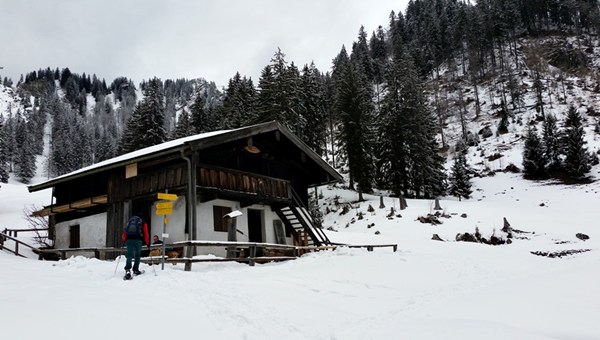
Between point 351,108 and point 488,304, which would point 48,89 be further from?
point 488,304

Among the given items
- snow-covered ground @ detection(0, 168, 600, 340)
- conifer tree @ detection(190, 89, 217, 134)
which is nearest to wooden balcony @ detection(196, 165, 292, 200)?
snow-covered ground @ detection(0, 168, 600, 340)

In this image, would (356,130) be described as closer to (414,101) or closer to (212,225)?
(414,101)

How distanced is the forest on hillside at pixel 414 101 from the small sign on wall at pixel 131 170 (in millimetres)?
18551

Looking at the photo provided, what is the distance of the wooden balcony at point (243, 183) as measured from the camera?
1694 cm

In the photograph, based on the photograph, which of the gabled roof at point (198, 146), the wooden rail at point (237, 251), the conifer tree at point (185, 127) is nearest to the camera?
the wooden rail at point (237, 251)

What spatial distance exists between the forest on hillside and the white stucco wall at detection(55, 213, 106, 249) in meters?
18.4

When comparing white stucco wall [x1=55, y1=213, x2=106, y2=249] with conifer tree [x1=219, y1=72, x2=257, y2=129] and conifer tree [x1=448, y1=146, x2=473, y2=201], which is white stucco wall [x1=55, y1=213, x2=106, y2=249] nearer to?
conifer tree [x1=219, y1=72, x2=257, y2=129]

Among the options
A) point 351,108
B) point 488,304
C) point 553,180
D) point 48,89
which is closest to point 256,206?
point 488,304

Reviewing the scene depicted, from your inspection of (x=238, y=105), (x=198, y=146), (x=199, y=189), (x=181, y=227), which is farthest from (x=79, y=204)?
(x=238, y=105)

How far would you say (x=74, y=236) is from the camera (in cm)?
2180

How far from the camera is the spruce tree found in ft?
147

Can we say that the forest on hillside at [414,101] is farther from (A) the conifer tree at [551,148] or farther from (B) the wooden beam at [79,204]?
(B) the wooden beam at [79,204]

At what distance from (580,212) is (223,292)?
3332 centimetres

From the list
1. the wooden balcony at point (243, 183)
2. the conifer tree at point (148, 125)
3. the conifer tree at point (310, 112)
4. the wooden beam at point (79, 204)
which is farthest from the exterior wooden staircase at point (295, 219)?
the conifer tree at point (148, 125)
